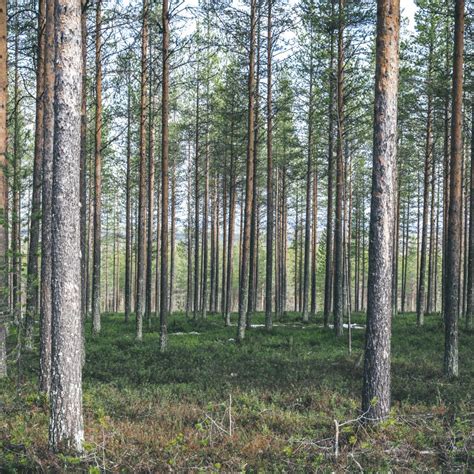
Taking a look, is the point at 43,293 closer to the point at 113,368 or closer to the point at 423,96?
the point at 113,368

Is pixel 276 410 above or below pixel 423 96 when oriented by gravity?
below

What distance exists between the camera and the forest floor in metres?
5.40

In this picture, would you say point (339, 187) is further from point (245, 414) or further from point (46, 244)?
point (46, 244)

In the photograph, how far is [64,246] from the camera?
551 cm

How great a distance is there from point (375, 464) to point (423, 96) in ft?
60.1

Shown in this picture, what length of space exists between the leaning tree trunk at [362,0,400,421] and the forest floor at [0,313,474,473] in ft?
1.62

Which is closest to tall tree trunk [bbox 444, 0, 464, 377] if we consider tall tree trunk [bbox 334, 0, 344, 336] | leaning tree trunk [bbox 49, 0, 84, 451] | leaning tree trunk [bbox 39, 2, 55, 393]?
tall tree trunk [bbox 334, 0, 344, 336]

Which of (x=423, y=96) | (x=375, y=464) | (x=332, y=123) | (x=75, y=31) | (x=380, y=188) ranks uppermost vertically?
(x=423, y=96)

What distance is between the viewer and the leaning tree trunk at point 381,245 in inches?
253

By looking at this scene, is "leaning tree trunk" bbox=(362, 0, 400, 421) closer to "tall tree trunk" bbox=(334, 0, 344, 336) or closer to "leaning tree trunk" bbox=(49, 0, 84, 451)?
"leaning tree trunk" bbox=(49, 0, 84, 451)

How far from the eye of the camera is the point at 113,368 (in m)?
11.3

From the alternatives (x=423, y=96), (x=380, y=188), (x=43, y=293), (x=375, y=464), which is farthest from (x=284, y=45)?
(x=375, y=464)

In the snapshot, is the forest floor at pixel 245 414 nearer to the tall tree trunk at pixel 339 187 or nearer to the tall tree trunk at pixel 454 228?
the tall tree trunk at pixel 454 228

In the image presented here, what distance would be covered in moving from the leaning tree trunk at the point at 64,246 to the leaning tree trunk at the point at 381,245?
419 centimetres
